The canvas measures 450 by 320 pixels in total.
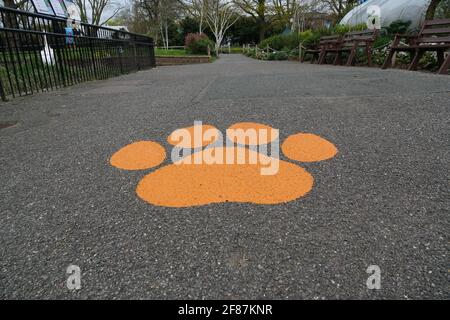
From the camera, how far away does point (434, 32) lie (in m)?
5.63

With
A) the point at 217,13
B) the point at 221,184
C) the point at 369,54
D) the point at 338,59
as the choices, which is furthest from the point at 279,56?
the point at 217,13

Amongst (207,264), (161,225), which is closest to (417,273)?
(207,264)

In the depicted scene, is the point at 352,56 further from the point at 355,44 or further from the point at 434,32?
the point at 434,32

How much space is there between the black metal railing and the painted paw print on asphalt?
3317 millimetres

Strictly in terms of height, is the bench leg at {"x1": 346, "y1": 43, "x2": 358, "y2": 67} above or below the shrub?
below

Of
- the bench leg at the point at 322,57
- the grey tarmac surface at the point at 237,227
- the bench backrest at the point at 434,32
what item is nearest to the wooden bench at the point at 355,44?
the bench leg at the point at 322,57

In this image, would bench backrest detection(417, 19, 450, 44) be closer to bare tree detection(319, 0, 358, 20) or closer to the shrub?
the shrub

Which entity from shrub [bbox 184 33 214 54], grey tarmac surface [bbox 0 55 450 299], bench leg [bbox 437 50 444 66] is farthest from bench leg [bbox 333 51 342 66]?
shrub [bbox 184 33 214 54]

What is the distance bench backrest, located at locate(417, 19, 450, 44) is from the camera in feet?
17.7

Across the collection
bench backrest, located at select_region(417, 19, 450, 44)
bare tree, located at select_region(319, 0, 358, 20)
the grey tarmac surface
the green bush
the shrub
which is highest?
bare tree, located at select_region(319, 0, 358, 20)

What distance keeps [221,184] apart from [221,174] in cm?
13

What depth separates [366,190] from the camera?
157 centimetres
